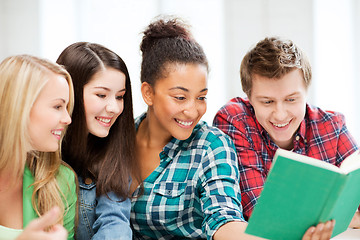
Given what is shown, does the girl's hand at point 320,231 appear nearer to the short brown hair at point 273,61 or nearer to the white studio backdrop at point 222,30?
the short brown hair at point 273,61

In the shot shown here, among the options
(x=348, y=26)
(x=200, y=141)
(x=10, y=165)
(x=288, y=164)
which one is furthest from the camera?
(x=348, y=26)

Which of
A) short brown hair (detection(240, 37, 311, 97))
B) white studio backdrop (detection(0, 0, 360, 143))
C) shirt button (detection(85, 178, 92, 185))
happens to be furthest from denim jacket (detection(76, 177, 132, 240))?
white studio backdrop (detection(0, 0, 360, 143))

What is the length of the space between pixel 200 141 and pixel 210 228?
1.22 ft

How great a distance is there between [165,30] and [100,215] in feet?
2.49

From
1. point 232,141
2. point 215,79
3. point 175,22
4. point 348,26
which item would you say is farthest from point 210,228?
point 348,26

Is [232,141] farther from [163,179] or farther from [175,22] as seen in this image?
[175,22]

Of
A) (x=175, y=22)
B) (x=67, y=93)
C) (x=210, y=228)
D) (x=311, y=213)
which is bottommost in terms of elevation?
(x=210, y=228)

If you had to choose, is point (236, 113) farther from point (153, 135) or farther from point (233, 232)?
point (233, 232)

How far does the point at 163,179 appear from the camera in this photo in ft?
5.42

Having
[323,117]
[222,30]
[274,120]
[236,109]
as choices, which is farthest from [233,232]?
[222,30]

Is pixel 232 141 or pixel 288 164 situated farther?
pixel 232 141

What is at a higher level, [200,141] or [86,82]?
[86,82]

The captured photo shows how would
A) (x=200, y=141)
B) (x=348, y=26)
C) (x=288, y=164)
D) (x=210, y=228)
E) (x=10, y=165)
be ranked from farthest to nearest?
(x=348, y=26)
(x=200, y=141)
(x=210, y=228)
(x=10, y=165)
(x=288, y=164)

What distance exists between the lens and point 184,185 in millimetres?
1620
